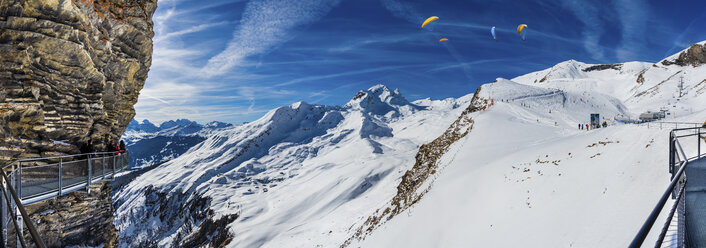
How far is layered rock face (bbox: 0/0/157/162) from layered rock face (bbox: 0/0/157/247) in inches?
1.4

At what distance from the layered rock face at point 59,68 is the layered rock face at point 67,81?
34mm

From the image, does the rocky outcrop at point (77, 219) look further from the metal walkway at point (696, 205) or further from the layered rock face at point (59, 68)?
the metal walkway at point (696, 205)

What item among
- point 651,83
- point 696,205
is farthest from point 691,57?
point 696,205

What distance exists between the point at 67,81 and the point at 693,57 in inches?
7154

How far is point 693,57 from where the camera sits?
124m

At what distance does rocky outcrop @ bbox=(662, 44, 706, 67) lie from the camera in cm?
12014

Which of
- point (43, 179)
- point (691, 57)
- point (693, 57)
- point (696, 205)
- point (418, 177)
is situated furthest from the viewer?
point (691, 57)

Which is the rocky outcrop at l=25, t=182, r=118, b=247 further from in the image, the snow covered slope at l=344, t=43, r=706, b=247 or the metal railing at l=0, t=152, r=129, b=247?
the snow covered slope at l=344, t=43, r=706, b=247

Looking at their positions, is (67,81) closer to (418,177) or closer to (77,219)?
(77,219)

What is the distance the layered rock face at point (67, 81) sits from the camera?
14.6 metres

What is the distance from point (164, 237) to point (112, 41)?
133 metres

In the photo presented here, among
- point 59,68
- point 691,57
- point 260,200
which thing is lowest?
point 260,200

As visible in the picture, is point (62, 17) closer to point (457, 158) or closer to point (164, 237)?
point (457, 158)

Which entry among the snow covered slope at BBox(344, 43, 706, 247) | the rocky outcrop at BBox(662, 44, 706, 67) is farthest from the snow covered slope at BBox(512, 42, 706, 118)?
the snow covered slope at BBox(344, 43, 706, 247)
